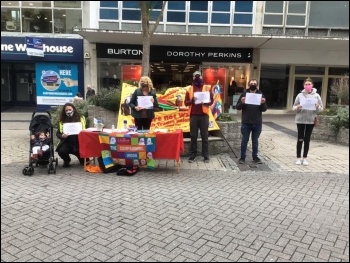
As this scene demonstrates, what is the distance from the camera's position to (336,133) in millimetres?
10039

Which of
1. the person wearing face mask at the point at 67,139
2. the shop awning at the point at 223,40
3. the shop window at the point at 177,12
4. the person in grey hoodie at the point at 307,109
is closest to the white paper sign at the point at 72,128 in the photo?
the person wearing face mask at the point at 67,139

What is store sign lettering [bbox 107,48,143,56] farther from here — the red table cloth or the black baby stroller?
the red table cloth

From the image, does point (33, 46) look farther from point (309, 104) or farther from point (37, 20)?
point (309, 104)

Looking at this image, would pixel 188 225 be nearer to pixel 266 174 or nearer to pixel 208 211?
pixel 208 211

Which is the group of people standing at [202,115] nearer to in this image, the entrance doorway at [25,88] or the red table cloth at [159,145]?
the red table cloth at [159,145]

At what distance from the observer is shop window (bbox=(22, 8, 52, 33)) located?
1794 cm

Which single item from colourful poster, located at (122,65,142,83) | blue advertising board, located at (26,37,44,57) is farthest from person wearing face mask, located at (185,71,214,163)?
blue advertising board, located at (26,37,44,57)

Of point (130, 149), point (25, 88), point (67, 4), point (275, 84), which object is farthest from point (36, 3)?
point (130, 149)

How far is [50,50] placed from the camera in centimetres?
1761

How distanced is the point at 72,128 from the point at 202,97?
2572mm

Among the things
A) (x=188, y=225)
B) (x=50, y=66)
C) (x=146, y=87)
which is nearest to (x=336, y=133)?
(x=146, y=87)

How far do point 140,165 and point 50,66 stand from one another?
13535 mm

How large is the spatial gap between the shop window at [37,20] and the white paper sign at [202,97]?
1367 cm

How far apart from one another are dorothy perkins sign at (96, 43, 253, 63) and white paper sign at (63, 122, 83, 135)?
1159 cm
